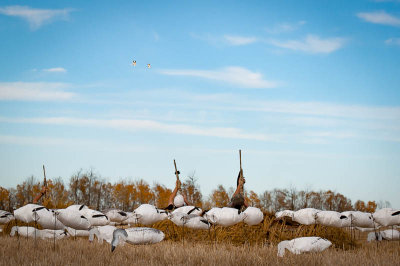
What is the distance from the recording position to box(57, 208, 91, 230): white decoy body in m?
10.4

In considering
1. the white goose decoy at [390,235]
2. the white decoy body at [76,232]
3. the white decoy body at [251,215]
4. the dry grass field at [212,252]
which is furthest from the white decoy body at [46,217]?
the white goose decoy at [390,235]

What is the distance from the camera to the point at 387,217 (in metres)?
12.3

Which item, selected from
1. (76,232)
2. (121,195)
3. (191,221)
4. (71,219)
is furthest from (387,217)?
(121,195)

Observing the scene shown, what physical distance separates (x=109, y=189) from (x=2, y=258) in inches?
2355

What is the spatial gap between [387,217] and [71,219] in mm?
9344

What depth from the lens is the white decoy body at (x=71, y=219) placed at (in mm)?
10422

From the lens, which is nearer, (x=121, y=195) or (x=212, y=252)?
(x=212, y=252)

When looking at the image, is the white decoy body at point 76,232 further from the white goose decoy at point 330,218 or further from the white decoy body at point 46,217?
the white goose decoy at point 330,218

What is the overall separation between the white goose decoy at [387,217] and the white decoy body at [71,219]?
8.80m

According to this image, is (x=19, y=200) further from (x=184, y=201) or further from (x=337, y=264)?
(x=337, y=264)

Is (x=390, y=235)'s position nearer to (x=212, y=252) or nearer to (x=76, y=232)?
(x=212, y=252)

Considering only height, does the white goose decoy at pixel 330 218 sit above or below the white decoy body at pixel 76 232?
above

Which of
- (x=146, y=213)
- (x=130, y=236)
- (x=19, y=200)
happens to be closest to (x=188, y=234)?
(x=146, y=213)

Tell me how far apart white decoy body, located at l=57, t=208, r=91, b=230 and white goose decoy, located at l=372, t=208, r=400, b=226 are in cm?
880
